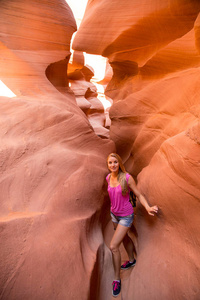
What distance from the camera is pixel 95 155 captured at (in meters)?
3.52

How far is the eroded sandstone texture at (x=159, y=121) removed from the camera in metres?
2.07

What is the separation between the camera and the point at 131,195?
9.36 ft

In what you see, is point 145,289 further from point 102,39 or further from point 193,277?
point 102,39

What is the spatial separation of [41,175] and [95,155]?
48.9 inches

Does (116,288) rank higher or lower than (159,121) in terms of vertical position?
lower

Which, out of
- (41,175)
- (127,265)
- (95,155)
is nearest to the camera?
(41,175)

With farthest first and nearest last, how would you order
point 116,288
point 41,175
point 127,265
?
point 127,265 → point 41,175 → point 116,288

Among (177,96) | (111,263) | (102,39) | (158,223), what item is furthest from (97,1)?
(111,263)

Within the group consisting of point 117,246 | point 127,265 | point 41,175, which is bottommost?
point 127,265

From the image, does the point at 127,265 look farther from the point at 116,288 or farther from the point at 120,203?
the point at 120,203

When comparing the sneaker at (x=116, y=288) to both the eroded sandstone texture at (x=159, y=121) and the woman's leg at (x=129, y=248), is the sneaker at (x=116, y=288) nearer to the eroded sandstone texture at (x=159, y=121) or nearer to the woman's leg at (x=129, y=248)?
the eroded sandstone texture at (x=159, y=121)

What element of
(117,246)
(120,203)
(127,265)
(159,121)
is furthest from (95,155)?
(127,265)

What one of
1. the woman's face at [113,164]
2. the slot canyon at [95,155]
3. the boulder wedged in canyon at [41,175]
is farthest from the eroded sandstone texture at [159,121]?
the boulder wedged in canyon at [41,175]

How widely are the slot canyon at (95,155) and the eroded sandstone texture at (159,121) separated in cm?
2
